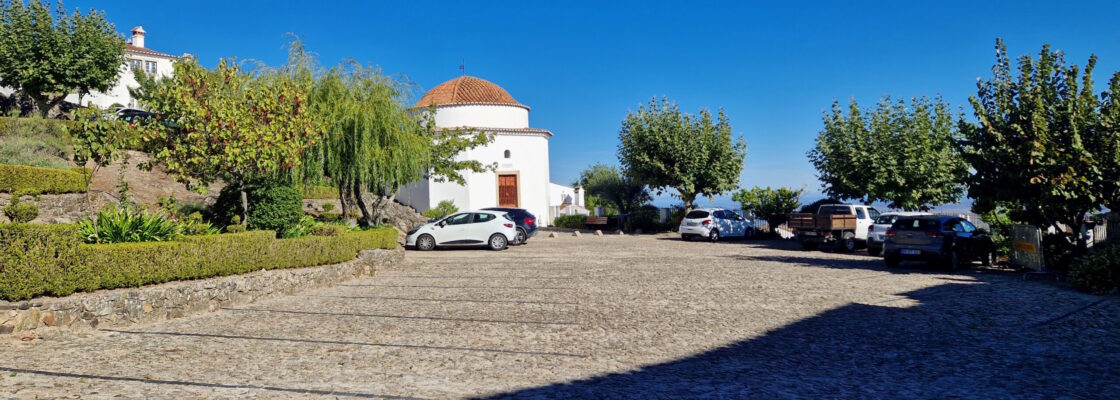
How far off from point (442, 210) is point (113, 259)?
89.4 ft

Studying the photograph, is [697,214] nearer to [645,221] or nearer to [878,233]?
[645,221]

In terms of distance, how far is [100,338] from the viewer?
25.9ft

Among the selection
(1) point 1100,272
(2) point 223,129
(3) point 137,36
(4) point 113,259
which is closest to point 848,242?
(1) point 1100,272

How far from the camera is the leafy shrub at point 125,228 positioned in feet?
32.6

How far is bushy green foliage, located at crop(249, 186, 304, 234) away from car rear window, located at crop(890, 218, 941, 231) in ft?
46.5

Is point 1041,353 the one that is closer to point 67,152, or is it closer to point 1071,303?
point 1071,303

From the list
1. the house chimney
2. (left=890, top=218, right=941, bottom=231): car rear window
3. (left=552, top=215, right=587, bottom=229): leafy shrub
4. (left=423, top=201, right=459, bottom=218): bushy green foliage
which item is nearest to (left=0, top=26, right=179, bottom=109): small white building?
the house chimney

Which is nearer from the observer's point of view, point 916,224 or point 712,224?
point 916,224

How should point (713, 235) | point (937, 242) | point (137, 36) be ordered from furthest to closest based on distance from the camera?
point (137, 36) → point (713, 235) → point (937, 242)

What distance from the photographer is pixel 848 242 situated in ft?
70.5

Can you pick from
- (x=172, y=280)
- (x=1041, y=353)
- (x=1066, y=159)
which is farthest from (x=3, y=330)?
(x=1066, y=159)

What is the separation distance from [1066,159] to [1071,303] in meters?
4.63

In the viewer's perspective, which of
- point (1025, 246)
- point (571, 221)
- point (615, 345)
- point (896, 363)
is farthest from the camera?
point (571, 221)

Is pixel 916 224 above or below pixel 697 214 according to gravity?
below
